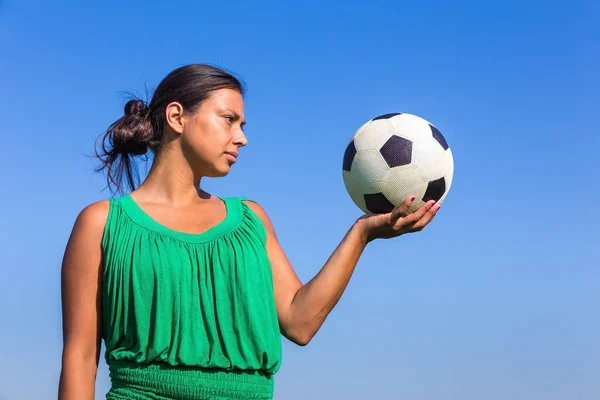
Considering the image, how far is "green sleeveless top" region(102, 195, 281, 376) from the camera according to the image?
4.68 meters

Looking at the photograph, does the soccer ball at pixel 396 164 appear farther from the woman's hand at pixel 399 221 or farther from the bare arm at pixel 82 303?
the bare arm at pixel 82 303

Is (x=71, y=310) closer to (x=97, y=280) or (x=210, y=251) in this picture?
(x=97, y=280)

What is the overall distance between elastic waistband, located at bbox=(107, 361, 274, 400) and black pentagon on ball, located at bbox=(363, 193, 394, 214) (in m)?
1.50

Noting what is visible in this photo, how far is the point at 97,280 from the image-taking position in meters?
4.90

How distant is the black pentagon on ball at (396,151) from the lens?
564cm

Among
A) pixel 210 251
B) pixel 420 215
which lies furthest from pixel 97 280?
pixel 420 215

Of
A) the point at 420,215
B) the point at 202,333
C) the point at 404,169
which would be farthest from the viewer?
the point at 404,169

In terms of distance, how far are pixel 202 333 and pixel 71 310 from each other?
0.81 m

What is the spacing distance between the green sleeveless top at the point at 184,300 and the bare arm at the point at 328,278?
0.76 ft

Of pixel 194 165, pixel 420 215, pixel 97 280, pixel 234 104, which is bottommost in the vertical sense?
pixel 97 280

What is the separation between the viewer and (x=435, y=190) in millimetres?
5633

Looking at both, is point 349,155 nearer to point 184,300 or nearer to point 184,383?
point 184,300

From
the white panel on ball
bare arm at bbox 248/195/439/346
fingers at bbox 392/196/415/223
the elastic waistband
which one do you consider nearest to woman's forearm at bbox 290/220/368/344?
bare arm at bbox 248/195/439/346

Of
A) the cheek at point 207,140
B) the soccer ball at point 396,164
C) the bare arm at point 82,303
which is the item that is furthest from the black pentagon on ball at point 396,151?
the bare arm at point 82,303
